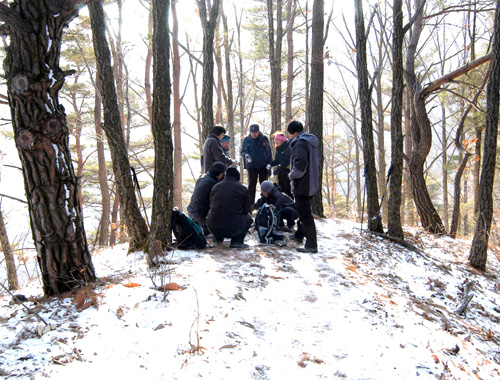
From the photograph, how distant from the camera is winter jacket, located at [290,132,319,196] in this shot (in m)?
5.21

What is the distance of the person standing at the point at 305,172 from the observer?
522 centimetres

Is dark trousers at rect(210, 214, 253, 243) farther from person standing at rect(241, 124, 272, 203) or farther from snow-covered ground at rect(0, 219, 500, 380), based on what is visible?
person standing at rect(241, 124, 272, 203)

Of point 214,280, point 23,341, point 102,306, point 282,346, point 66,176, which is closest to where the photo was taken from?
point 23,341

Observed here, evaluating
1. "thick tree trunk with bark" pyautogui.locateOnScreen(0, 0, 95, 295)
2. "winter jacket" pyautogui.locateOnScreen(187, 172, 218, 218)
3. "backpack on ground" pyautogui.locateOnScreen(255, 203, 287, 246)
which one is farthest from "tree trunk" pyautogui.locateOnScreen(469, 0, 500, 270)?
"thick tree trunk with bark" pyautogui.locateOnScreen(0, 0, 95, 295)

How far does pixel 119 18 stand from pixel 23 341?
1236 cm

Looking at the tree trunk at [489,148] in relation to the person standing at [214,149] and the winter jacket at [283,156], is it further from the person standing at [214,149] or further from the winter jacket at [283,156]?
the person standing at [214,149]

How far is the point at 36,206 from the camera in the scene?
3.19 metres

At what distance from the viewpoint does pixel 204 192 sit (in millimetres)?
5777

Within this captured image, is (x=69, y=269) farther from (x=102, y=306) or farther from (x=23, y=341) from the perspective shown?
(x=23, y=341)

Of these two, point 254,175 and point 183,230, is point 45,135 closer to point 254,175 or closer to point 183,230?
point 183,230

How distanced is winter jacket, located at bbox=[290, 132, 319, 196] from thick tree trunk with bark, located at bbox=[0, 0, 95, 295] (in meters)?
3.12

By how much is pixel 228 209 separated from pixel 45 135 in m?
2.88

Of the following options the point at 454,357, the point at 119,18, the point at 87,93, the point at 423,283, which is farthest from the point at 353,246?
the point at 87,93

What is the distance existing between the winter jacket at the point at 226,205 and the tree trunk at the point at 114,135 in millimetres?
1136
